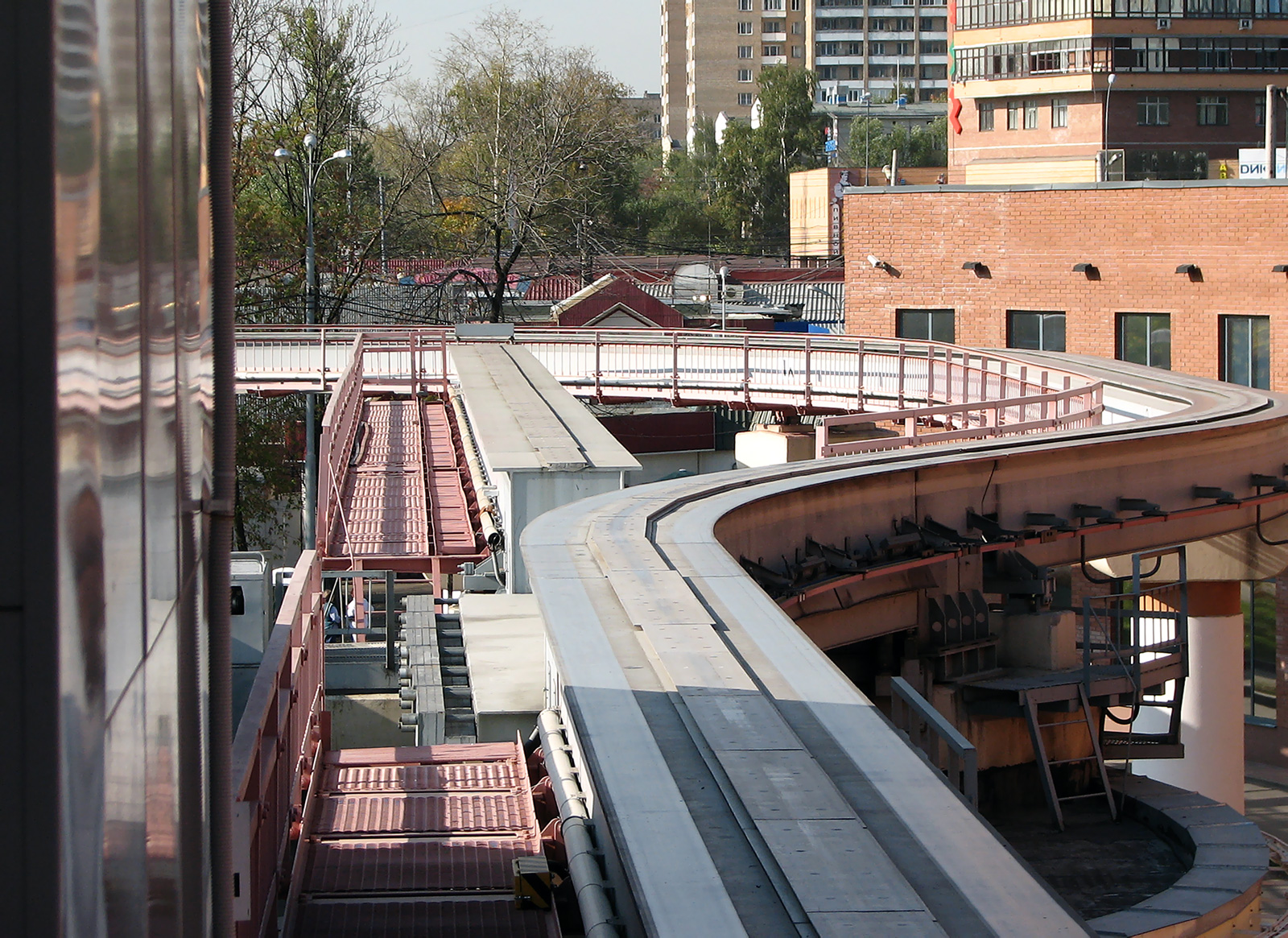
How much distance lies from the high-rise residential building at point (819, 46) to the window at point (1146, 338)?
11613 cm

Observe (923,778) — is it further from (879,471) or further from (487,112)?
(487,112)

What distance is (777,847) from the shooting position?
13.6 feet

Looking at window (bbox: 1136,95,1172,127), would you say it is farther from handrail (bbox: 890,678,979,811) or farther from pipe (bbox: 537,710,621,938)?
pipe (bbox: 537,710,621,938)

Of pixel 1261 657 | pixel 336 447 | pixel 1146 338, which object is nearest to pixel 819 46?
pixel 1146 338

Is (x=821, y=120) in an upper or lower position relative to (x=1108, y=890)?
upper

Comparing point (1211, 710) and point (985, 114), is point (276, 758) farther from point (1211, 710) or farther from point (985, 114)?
point (985, 114)

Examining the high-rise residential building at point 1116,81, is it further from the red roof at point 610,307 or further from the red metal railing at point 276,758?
the red metal railing at point 276,758

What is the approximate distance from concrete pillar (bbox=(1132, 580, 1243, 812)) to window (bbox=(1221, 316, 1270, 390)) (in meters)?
13.2

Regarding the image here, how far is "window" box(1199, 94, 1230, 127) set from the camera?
68.8 metres

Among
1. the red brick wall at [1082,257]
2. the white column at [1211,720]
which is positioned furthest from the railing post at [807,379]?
the red brick wall at [1082,257]

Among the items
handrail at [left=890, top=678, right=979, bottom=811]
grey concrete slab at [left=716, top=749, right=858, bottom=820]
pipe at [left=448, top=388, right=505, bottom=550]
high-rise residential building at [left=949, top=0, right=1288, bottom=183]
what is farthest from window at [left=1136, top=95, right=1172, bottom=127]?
grey concrete slab at [left=716, top=749, right=858, bottom=820]

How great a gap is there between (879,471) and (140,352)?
1131 centimetres

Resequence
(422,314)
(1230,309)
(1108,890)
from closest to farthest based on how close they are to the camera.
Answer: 1. (1108,890)
2. (1230,309)
3. (422,314)

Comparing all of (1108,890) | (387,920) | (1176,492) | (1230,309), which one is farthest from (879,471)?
(1230,309)
